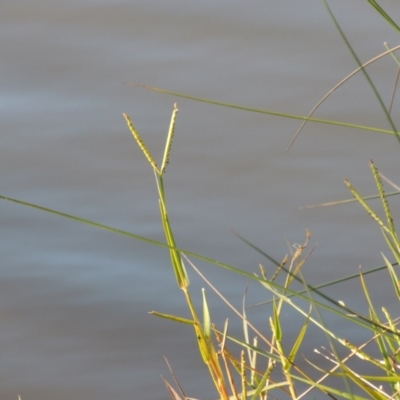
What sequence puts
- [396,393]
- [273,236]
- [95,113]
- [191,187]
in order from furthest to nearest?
[95,113] < [191,187] < [273,236] < [396,393]

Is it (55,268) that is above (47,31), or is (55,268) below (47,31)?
below

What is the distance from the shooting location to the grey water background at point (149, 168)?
1.73 meters

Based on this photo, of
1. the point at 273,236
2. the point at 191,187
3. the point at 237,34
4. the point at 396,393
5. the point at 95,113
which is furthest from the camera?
the point at 237,34

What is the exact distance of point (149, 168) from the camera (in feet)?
6.97

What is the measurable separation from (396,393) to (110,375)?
2.77 feet

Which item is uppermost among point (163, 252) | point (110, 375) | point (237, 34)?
point (237, 34)

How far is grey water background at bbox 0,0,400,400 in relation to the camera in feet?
5.69

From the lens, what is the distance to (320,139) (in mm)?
2203

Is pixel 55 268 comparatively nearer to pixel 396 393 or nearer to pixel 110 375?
pixel 110 375

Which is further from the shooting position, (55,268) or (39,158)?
(39,158)

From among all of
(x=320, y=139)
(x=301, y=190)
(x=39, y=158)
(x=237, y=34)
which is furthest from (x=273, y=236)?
(x=237, y=34)

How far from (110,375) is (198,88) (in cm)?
94

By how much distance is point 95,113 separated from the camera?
2.31 metres

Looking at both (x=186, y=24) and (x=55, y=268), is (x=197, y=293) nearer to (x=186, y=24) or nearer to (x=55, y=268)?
(x=55, y=268)
